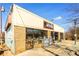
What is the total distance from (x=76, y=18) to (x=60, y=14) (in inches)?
8.9

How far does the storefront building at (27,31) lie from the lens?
2361 millimetres

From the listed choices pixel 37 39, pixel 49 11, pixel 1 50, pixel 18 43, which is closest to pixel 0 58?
pixel 1 50

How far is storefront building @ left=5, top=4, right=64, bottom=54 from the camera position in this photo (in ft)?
7.75

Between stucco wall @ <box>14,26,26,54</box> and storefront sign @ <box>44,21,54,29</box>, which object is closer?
stucco wall @ <box>14,26,26,54</box>

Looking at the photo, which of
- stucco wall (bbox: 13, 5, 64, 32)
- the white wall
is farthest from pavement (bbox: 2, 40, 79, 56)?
the white wall

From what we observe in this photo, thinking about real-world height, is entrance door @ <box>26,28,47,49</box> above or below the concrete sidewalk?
above

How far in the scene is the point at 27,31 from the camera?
243 cm

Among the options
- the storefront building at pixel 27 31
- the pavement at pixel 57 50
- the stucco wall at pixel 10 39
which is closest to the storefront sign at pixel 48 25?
the storefront building at pixel 27 31

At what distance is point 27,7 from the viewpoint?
240 centimetres

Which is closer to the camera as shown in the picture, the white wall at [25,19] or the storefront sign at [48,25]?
the white wall at [25,19]

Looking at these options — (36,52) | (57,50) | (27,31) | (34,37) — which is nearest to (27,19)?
(27,31)

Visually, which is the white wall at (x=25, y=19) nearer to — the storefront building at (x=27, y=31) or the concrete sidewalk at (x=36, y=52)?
the storefront building at (x=27, y=31)

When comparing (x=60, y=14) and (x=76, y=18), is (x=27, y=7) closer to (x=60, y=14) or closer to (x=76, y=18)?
(x=60, y=14)

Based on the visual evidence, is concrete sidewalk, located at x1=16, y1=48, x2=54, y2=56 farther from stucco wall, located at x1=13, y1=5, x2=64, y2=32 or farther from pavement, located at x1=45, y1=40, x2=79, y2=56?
stucco wall, located at x1=13, y1=5, x2=64, y2=32
